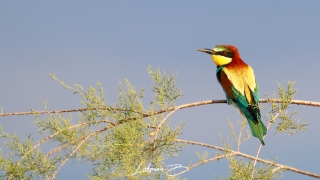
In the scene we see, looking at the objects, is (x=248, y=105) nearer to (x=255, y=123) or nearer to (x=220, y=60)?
(x=255, y=123)

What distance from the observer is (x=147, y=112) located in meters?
3.22

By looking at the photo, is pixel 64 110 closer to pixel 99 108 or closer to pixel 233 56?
pixel 99 108

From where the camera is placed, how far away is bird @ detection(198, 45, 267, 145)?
3.76m

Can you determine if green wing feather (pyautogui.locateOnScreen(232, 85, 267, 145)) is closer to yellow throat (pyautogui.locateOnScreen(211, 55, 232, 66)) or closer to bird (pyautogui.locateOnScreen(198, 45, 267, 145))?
bird (pyautogui.locateOnScreen(198, 45, 267, 145))

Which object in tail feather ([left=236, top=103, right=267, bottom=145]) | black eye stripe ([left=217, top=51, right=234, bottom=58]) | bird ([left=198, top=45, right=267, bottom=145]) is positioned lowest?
tail feather ([left=236, top=103, right=267, bottom=145])

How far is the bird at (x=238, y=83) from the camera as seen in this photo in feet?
12.3

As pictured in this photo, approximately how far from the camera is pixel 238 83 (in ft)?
13.4

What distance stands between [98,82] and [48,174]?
777 millimetres

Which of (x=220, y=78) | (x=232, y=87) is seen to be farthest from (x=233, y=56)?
(x=232, y=87)

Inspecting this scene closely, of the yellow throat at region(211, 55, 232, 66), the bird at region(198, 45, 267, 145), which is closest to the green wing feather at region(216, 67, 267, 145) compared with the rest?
the bird at region(198, 45, 267, 145)

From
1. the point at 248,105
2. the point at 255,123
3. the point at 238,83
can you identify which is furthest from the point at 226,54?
the point at 255,123

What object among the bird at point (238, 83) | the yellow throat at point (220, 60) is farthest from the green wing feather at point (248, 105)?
the yellow throat at point (220, 60)

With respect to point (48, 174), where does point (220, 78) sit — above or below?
above

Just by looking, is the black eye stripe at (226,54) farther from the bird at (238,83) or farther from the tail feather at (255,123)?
the tail feather at (255,123)
